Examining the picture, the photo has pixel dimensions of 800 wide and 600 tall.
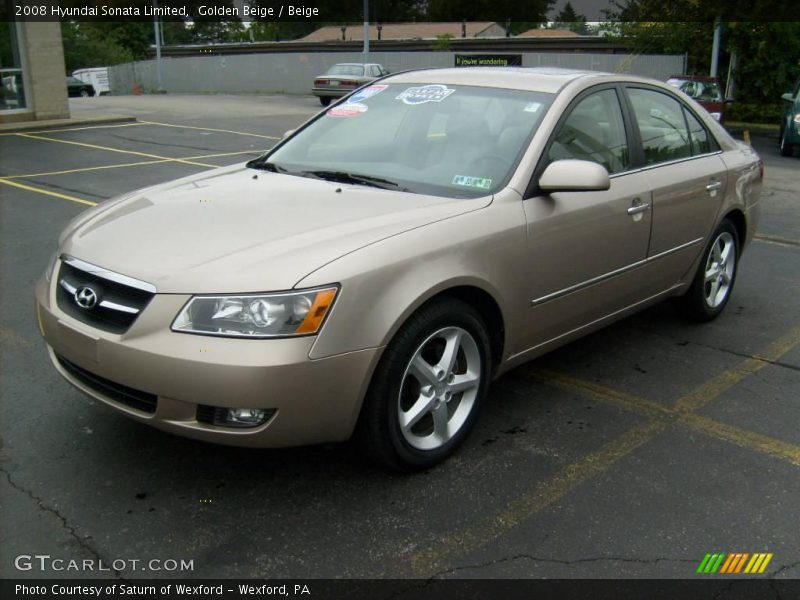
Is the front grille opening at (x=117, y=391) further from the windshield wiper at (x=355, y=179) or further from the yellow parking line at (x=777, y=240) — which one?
the yellow parking line at (x=777, y=240)

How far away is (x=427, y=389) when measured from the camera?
3.40 metres

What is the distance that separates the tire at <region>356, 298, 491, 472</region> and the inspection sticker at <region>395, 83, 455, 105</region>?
1380 millimetres

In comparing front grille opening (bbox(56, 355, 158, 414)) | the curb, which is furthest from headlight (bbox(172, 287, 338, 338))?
the curb

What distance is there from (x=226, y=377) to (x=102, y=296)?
681mm

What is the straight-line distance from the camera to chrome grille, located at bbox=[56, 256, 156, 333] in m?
3.00

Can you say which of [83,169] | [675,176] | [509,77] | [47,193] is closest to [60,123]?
[83,169]

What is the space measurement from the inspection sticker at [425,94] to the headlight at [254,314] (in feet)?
5.94

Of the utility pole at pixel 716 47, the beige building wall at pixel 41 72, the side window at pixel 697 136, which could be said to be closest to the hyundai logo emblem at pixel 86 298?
the side window at pixel 697 136

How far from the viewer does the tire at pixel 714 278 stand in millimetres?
5320

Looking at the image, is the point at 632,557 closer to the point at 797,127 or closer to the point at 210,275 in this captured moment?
the point at 210,275

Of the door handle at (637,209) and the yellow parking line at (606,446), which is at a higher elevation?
the door handle at (637,209)

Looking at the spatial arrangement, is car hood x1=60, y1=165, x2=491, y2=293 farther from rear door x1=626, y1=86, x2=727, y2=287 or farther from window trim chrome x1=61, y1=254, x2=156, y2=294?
rear door x1=626, y1=86, x2=727, y2=287

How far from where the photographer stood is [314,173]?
4.14 metres
